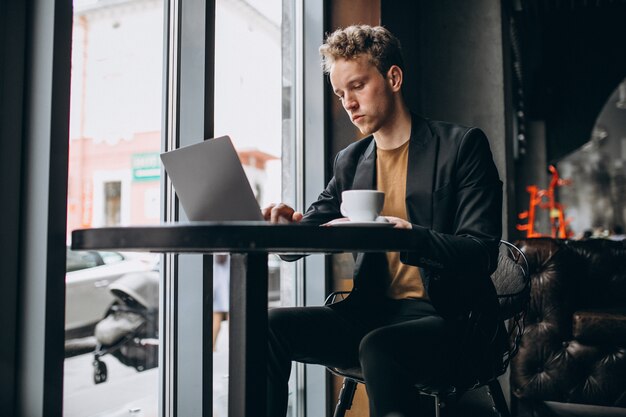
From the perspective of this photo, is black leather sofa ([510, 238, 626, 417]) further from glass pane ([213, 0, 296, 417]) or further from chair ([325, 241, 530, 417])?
glass pane ([213, 0, 296, 417])

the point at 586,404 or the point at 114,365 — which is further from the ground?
the point at 114,365

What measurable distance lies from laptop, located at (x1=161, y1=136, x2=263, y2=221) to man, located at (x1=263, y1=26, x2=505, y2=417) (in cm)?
17

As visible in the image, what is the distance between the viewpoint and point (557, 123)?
10891mm

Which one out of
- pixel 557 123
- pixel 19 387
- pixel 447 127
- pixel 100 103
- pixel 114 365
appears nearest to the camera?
pixel 19 387

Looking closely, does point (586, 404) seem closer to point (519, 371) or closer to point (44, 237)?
point (519, 371)

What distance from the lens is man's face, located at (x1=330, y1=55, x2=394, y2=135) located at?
1537mm

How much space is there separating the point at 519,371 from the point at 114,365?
6.19 feet

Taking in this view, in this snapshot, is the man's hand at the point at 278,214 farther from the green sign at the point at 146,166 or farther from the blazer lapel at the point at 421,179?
the green sign at the point at 146,166

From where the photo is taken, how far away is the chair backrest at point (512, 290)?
5.32ft

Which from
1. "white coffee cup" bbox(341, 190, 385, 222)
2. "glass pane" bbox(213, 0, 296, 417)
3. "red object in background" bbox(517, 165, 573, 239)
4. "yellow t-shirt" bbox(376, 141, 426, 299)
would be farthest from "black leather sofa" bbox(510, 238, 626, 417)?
"white coffee cup" bbox(341, 190, 385, 222)

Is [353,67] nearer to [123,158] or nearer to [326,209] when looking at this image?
[326,209]

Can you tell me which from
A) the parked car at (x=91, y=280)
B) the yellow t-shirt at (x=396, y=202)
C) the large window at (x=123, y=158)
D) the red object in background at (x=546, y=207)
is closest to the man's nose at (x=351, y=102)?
the yellow t-shirt at (x=396, y=202)

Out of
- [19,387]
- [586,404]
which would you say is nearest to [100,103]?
[19,387]

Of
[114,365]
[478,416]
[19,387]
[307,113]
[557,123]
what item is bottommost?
[478,416]
